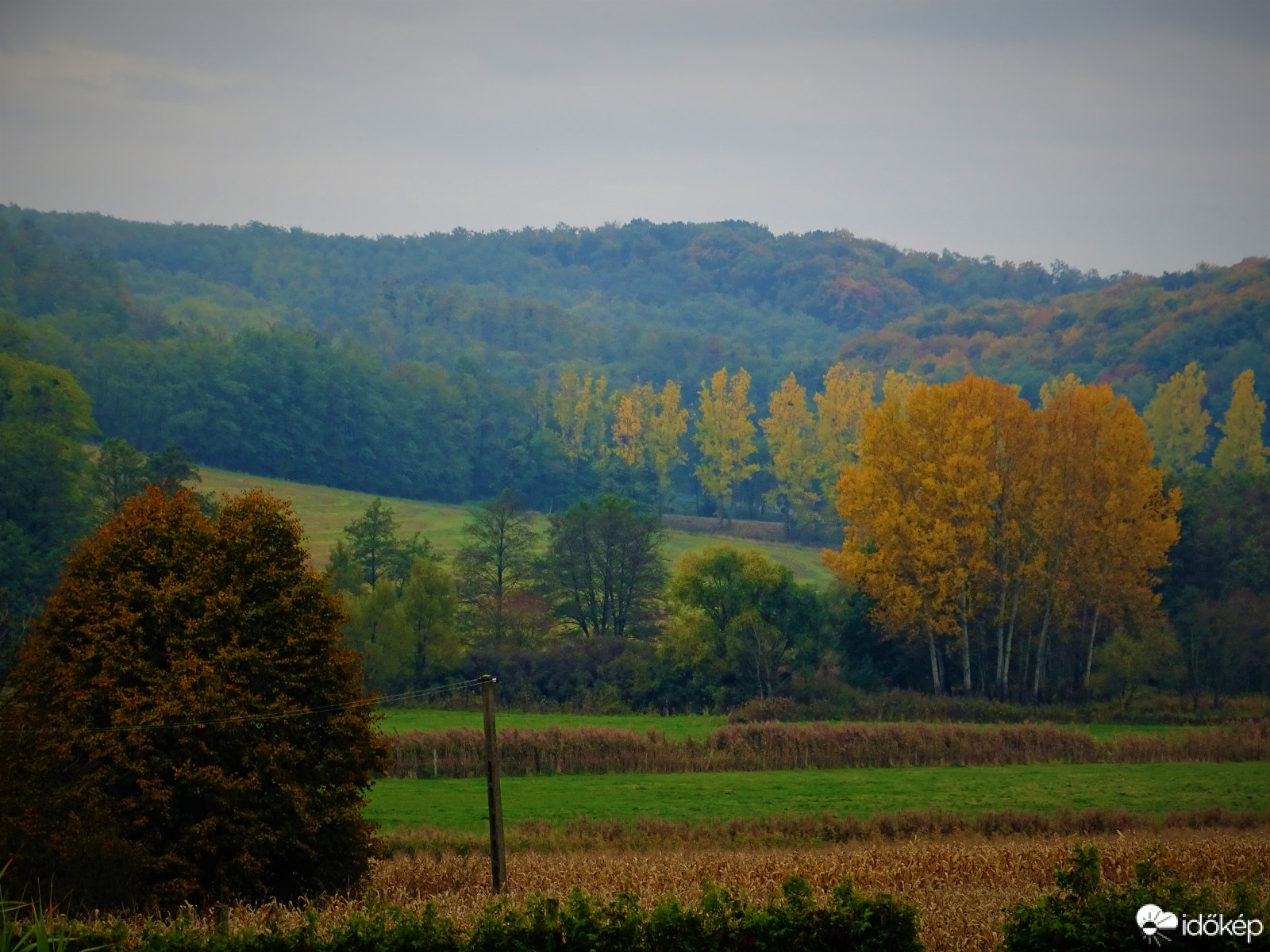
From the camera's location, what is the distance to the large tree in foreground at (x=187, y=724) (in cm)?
2344

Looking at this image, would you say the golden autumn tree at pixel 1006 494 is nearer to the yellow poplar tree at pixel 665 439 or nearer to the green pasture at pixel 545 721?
the green pasture at pixel 545 721

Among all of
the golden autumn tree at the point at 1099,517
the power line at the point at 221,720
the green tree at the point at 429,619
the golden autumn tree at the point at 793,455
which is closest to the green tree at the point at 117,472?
the green tree at the point at 429,619

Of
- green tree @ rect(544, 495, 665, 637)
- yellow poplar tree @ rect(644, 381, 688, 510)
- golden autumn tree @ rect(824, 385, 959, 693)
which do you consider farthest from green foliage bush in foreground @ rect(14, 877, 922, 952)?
yellow poplar tree @ rect(644, 381, 688, 510)

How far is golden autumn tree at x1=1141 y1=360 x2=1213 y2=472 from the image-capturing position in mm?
102062

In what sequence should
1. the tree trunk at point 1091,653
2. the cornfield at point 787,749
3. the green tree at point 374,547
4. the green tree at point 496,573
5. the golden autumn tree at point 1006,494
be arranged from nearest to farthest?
the cornfield at point 787,749, the tree trunk at point 1091,653, the golden autumn tree at point 1006,494, the green tree at point 496,573, the green tree at point 374,547

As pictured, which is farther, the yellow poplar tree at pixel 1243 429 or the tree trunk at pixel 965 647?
the yellow poplar tree at pixel 1243 429

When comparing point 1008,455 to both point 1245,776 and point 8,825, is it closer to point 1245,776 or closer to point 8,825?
point 1245,776

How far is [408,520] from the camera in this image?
332 feet

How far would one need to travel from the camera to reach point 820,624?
5756 centimetres

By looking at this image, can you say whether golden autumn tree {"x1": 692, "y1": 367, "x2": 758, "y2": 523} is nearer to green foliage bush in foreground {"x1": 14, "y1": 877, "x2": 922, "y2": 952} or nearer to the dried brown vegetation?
the dried brown vegetation

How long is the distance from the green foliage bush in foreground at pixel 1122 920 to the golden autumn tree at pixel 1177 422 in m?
92.4

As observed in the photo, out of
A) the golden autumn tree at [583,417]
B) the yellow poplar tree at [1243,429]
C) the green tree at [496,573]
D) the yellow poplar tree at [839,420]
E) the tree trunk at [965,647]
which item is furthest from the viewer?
the golden autumn tree at [583,417]

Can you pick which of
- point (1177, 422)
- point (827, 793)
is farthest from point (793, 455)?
point (827, 793)

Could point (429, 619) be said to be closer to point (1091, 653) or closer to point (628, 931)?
point (1091, 653)
